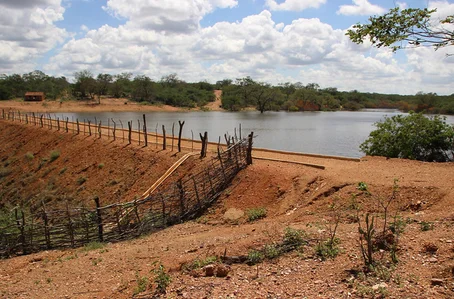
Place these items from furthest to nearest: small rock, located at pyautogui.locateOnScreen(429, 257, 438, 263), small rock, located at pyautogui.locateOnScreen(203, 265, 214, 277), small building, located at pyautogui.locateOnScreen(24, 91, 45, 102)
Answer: small building, located at pyautogui.locateOnScreen(24, 91, 45, 102) < small rock, located at pyautogui.locateOnScreen(203, 265, 214, 277) < small rock, located at pyautogui.locateOnScreen(429, 257, 438, 263)

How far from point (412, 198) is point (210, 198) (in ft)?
17.1

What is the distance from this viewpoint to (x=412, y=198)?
326 inches

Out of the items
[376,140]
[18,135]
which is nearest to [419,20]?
[376,140]

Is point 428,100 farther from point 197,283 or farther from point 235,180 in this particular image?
point 197,283

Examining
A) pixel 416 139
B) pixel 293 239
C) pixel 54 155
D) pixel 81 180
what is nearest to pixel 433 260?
pixel 293 239

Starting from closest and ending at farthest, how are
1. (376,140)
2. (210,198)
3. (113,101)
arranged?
(210,198) → (376,140) → (113,101)

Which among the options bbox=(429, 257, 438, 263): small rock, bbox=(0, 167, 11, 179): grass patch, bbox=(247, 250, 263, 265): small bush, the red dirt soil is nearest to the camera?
the red dirt soil

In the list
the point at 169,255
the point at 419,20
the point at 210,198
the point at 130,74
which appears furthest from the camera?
the point at 130,74

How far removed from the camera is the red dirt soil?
4.66m

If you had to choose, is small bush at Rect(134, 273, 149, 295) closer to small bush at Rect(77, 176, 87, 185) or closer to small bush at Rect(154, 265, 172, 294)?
small bush at Rect(154, 265, 172, 294)

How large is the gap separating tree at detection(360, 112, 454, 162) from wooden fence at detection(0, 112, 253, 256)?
16.0 ft

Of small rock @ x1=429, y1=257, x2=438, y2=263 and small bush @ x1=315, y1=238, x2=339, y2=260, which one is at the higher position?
small rock @ x1=429, y1=257, x2=438, y2=263

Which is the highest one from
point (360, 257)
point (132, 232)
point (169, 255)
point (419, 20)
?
point (419, 20)

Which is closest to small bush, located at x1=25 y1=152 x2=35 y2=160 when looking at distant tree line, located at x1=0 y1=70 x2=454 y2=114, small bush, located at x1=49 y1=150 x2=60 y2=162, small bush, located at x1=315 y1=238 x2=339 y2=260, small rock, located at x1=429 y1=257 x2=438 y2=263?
small bush, located at x1=49 y1=150 x2=60 y2=162
